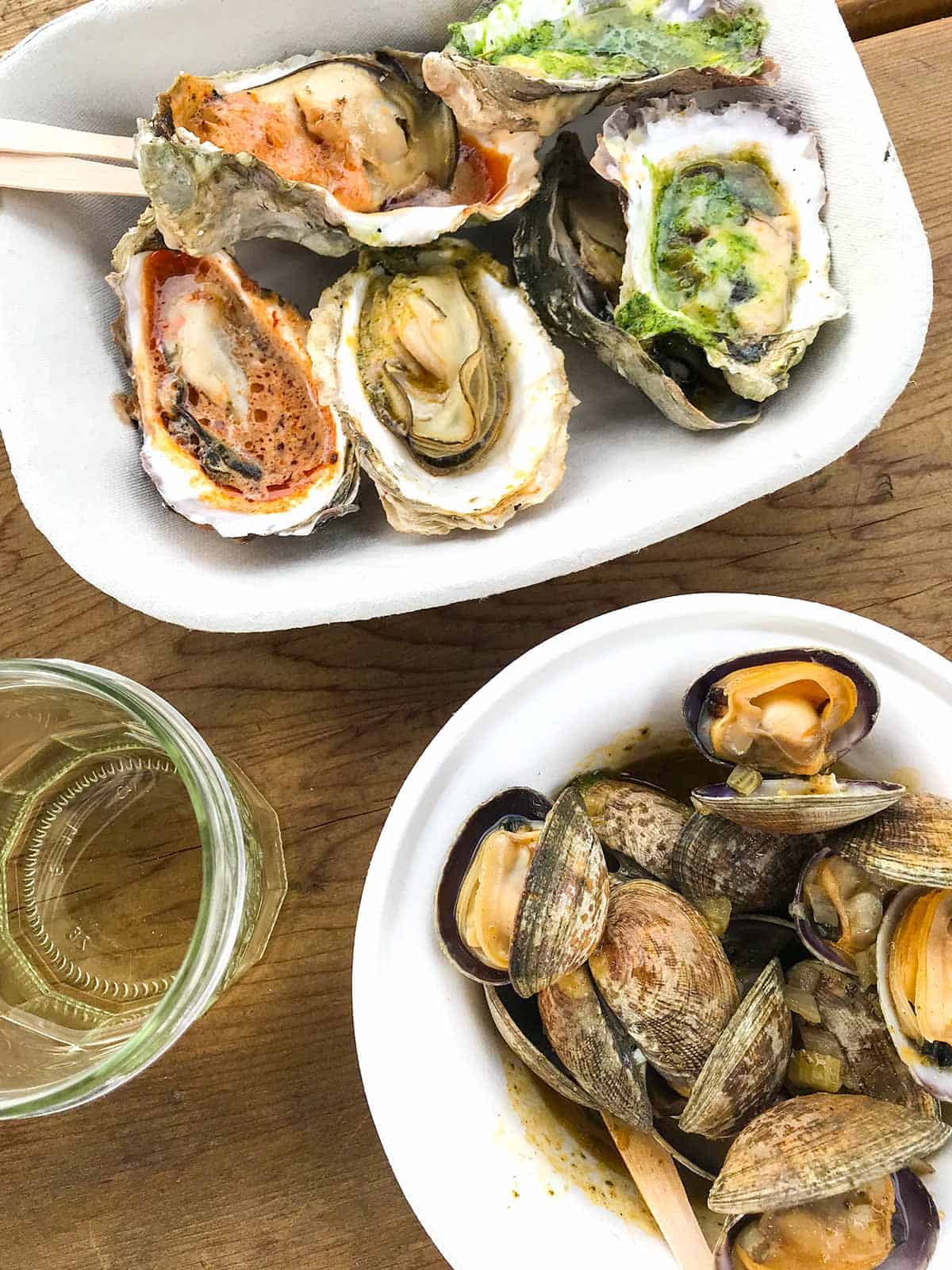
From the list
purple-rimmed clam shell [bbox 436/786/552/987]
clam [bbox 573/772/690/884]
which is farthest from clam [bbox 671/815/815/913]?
purple-rimmed clam shell [bbox 436/786/552/987]

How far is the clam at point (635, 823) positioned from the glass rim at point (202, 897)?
271mm

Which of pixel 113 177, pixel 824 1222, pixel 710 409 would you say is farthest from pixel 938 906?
pixel 113 177

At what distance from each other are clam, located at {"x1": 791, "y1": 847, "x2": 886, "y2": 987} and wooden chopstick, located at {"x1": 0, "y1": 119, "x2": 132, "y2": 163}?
2.56 ft

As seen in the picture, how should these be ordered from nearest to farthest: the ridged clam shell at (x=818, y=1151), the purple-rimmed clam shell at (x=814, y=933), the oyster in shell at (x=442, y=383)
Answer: the ridged clam shell at (x=818, y=1151) < the purple-rimmed clam shell at (x=814, y=933) < the oyster in shell at (x=442, y=383)

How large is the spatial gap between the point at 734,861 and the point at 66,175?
745mm

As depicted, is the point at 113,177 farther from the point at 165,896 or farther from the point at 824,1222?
the point at 824,1222

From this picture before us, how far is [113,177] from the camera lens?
0.80m

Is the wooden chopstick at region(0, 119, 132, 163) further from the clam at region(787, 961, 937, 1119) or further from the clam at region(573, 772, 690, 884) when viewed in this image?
the clam at region(787, 961, 937, 1119)

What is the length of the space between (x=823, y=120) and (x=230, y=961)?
0.81 metres

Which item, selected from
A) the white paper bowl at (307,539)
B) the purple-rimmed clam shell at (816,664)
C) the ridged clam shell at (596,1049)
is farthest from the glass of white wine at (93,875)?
the purple-rimmed clam shell at (816,664)

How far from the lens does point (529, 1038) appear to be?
2.41ft

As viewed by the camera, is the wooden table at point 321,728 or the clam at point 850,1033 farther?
the wooden table at point 321,728

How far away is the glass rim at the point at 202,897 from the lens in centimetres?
65

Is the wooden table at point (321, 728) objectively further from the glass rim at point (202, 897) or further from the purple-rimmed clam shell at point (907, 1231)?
the purple-rimmed clam shell at point (907, 1231)
